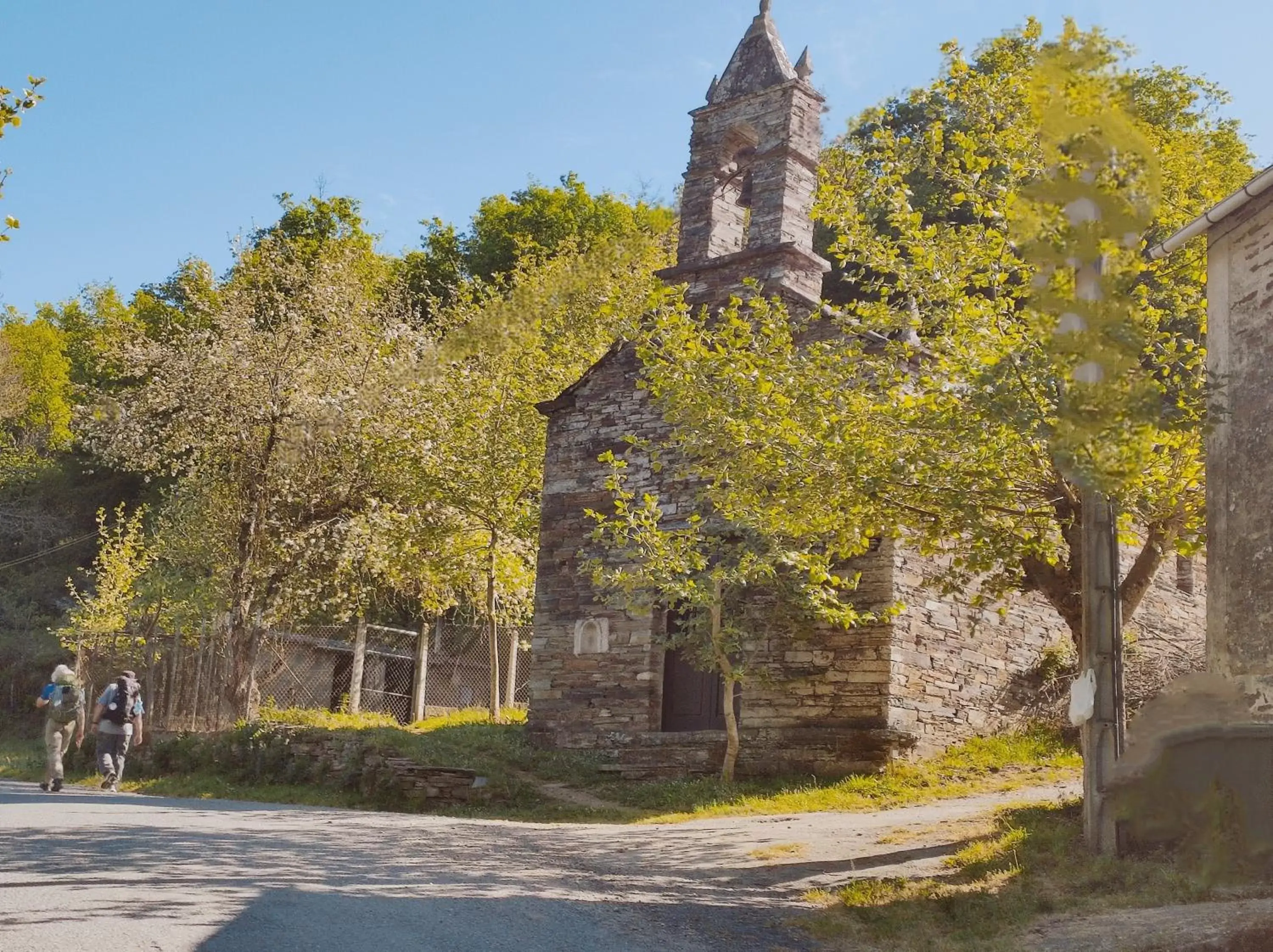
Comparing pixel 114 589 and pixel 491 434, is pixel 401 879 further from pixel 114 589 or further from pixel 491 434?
pixel 114 589

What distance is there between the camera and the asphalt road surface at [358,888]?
6.04 metres

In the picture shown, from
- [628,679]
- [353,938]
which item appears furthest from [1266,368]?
[628,679]

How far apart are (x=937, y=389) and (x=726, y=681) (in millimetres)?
5495

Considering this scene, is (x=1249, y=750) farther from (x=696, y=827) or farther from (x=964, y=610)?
(x=964, y=610)

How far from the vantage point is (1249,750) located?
25.5ft

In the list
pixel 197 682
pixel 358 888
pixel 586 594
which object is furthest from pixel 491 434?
pixel 358 888

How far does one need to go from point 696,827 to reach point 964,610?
5.56 metres

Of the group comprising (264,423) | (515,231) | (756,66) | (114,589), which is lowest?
(114,589)

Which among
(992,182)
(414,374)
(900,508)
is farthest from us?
(414,374)

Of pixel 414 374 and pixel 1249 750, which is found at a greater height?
pixel 414 374

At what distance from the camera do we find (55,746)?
14141 millimetres

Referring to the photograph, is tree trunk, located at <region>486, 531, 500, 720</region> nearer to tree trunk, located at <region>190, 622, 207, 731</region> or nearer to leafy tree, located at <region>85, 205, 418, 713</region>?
leafy tree, located at <region>85, 205, 418, 713</region>

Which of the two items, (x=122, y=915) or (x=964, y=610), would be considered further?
(x=964, y=610)

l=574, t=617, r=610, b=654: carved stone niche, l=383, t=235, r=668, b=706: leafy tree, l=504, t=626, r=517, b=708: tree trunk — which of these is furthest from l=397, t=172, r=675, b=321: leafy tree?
Answer: l=574, t=617, r=610, b=654: carved stone niche
